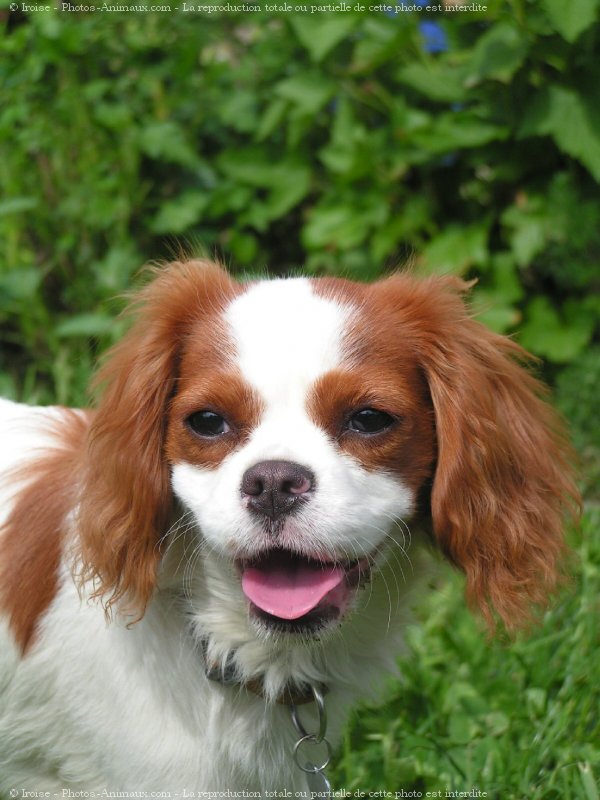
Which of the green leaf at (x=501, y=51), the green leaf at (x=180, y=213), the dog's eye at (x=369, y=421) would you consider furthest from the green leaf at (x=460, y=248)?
the dog's eye at (x=369, y=421)

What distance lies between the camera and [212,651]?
7.25 ft

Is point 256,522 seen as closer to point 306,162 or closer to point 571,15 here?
point 571,15

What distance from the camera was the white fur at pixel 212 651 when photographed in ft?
6.54

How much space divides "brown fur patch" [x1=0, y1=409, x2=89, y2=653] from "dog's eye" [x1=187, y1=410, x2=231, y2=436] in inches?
15.3

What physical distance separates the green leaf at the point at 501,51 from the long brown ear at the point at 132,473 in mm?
2257

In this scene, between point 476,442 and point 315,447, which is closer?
point 315,447

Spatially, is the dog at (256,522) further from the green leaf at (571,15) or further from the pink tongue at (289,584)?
the green leaf at (571,15)

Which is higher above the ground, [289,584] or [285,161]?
[285,161]

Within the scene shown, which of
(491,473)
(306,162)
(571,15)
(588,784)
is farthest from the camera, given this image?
(306,162)

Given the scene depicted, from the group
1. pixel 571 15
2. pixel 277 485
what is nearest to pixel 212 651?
pixel 277 485

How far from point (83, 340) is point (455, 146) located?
191cm

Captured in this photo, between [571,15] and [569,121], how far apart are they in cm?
50

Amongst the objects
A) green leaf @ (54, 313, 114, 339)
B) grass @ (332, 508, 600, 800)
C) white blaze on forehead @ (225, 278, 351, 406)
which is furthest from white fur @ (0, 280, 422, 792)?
→ green leaf @ (54, 313, 114, 339)

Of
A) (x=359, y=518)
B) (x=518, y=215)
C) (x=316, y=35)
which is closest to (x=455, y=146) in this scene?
(x=518, y=215)
